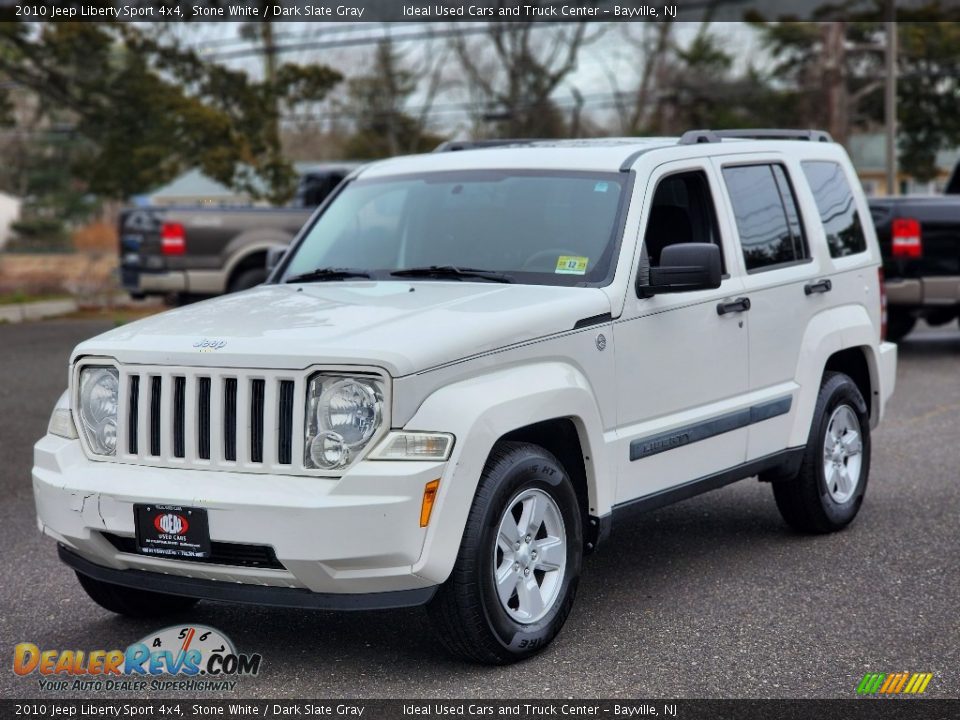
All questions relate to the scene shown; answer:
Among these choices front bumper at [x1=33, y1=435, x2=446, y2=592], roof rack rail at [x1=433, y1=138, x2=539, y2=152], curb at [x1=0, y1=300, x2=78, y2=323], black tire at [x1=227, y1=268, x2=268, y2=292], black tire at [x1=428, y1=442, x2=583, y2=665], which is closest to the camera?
front bumper at [x1=33, y1=435, x2=446, y2=592]

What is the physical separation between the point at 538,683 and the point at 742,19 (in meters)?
39.0

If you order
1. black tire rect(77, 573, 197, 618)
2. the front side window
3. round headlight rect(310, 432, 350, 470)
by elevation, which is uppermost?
the front side window

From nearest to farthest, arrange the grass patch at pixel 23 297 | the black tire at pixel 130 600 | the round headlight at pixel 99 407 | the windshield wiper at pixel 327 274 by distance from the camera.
Result: the round headlight at pixel 99 407, the black tire at pixel 130 600, the windshield wiper at pixel 327 274, the grass patch at pixel 23 297

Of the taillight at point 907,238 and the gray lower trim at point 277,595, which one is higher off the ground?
the taillight at point 907,238

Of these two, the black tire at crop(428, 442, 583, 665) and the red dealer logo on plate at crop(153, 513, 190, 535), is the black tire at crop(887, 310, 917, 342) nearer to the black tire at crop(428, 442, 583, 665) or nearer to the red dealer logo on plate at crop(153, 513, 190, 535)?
the black tire at crop(428, 442, 583, 665)

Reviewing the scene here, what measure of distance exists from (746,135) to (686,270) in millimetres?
1780

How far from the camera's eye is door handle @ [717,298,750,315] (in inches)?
235

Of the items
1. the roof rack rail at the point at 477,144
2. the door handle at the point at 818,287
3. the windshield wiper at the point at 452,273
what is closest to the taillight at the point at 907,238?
the door handle at the point at 818,287

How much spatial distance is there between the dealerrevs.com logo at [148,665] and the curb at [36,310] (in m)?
13.9

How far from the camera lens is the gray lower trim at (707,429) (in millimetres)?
5461

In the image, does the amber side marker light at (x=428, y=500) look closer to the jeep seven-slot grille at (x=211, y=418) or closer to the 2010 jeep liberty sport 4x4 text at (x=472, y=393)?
the 2010 jeep liberty sport 4x4 text at (x=472, y=393)

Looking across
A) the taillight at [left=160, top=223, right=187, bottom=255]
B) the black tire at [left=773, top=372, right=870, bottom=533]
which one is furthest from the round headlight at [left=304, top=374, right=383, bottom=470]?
the taillight at [left=160, top=223, right=187, bottom=255]

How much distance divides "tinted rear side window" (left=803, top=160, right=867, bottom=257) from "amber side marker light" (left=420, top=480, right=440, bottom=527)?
3.41 metres

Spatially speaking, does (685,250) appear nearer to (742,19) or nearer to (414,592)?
(414,592)
